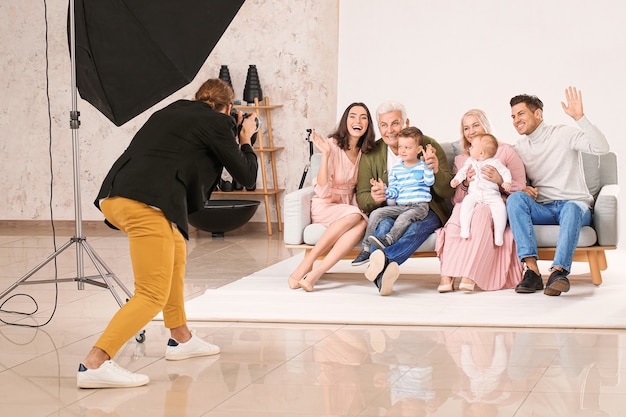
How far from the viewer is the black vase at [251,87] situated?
842cm

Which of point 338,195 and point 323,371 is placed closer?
point 323,371

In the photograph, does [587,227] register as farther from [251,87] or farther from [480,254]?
[251,87]

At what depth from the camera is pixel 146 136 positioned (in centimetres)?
360

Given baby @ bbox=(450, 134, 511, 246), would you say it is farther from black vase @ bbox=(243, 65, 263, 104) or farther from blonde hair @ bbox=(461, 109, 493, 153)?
black vase @ bbox=(243, 65, 263, 104)

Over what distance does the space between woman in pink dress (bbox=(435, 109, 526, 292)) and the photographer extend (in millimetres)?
2071

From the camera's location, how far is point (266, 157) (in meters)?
8.77

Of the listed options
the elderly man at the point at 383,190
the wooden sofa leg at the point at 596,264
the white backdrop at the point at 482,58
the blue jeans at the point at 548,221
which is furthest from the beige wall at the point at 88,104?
the wooden sofa leg at the point at 596,264

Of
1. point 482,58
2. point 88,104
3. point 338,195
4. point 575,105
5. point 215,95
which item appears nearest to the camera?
point 215,95

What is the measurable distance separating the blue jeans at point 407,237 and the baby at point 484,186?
23 centimetres

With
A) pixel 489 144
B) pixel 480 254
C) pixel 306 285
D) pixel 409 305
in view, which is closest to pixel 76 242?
pixel 306 285

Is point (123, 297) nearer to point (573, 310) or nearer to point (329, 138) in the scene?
point (329, 138)

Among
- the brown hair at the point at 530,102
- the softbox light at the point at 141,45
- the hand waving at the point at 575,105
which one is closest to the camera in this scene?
the softbox light at the point at 141,45

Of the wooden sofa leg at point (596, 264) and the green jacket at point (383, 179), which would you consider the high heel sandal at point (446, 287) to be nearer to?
the green jacket at point (383, 179)

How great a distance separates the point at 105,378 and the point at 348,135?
9.61 feet
